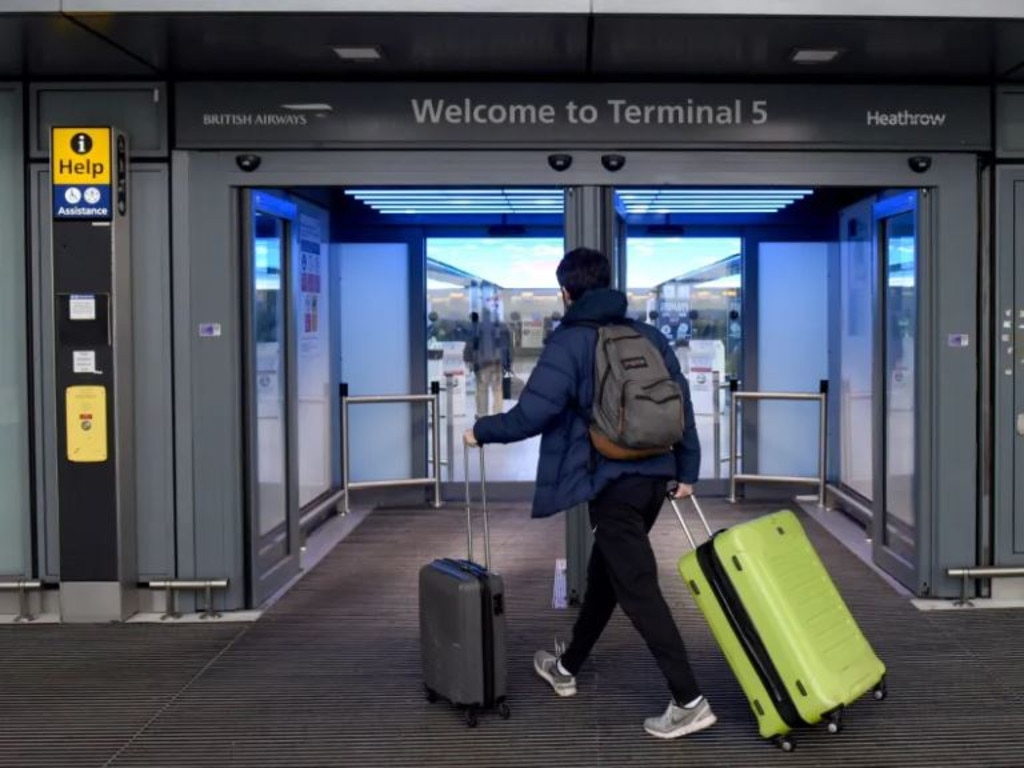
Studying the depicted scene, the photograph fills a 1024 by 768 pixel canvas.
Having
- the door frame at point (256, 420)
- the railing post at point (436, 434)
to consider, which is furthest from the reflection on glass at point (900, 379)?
the railing post at point (436, 434)

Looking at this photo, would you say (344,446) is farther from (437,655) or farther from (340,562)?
(437,655)

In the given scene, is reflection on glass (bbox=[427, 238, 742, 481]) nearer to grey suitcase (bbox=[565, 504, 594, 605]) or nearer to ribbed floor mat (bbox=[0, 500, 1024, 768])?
ribbed floor mat (bbox=[0, 500, 1024, 768])

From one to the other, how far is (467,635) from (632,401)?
107 cm

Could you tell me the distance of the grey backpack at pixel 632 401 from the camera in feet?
12.5

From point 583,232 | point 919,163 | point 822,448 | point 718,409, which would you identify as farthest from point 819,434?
point 583,232

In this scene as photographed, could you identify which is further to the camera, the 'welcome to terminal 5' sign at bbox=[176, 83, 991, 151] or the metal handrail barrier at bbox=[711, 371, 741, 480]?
the metal handrail barrier at bbox=[711, 371, 741, 480]

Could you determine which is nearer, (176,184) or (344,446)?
(176,184)

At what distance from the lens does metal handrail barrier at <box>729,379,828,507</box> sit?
849cm

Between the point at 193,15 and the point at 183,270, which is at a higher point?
the point at 193,15

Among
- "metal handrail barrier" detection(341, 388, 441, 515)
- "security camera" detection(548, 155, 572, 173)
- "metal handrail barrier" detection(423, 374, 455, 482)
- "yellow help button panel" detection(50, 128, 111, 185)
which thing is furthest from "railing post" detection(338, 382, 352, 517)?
"security camera" detection(548, 155, 572, 173)

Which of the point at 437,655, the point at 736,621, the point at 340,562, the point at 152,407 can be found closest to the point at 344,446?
the point at 340,562

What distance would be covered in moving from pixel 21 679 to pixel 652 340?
124 inches

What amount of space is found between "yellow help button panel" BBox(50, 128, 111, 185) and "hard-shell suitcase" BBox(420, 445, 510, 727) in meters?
2.68

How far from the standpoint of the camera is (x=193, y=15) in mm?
4453
